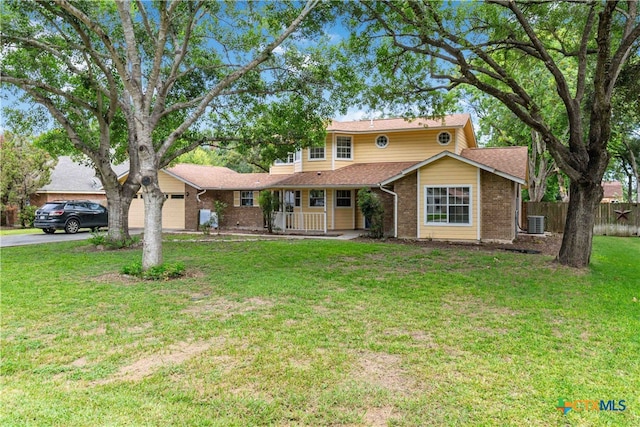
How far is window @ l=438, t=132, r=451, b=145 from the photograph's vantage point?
18203 mm

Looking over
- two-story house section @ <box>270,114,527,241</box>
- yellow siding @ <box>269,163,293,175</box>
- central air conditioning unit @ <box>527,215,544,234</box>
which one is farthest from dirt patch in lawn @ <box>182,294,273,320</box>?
central air conditioning unit @ <box>527,215,544,234</box>

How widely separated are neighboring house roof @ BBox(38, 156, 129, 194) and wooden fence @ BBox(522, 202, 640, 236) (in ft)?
86.5

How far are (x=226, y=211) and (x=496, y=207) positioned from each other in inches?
537

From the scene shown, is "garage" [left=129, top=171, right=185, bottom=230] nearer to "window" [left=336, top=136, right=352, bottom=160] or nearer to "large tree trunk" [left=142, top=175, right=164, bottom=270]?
"window" [left=336, top=136, right=352, bottom=160]

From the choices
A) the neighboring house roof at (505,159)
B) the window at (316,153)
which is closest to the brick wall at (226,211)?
the window at (316,153)

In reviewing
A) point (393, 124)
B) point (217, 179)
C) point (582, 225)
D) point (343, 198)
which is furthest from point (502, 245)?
point (217, 179)

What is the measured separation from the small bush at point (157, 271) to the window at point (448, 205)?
10.1 meters

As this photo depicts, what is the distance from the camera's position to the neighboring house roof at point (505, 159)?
14617 millimetres

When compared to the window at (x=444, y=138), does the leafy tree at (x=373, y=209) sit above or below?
below

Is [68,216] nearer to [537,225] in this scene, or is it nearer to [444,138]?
[444,138]

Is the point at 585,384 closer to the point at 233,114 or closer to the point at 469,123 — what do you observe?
the point at 233,114

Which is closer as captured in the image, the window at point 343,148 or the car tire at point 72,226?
the car tire at point 72,226

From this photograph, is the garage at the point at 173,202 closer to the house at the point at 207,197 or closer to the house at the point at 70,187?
the house at the point at 207,197

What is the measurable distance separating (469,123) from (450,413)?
739 inches
